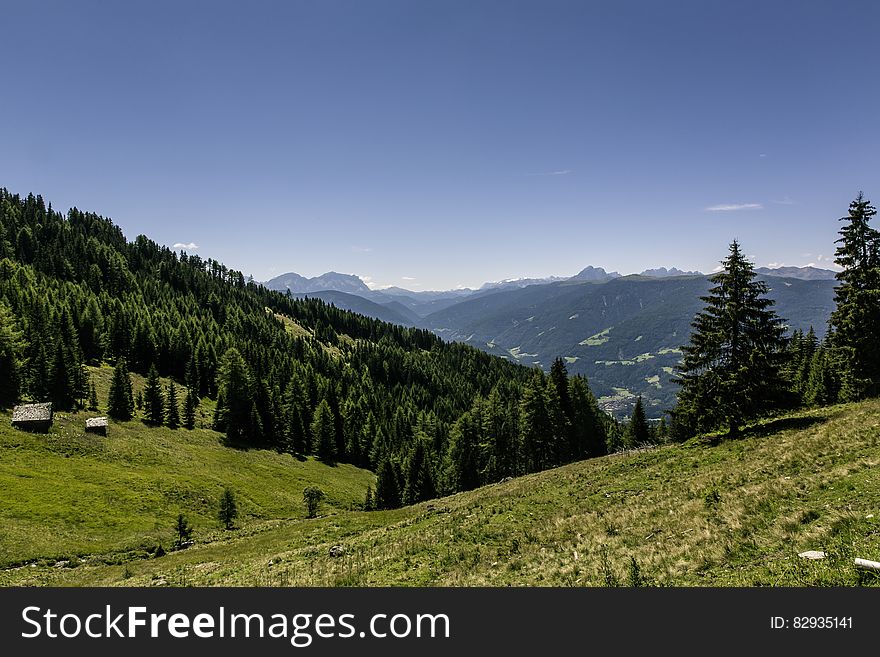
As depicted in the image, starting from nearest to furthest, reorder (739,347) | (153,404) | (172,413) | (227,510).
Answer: (739,347)
(227,510)
(153,404)
(172,413)

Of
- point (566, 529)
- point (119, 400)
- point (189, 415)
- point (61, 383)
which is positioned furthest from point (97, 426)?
point (566, 529)

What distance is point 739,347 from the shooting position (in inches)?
1214

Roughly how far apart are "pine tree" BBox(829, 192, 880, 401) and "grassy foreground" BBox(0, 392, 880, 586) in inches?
344

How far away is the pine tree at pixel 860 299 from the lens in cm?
3281

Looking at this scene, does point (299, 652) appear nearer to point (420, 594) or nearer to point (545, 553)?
point (420, 594)

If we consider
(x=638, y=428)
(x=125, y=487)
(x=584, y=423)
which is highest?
(x=584, y=423)

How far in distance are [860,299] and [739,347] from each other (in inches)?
495

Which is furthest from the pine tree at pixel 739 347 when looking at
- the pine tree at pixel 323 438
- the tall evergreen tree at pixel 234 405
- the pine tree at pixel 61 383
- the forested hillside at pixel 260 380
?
→ the pine tree at pixel 61 383

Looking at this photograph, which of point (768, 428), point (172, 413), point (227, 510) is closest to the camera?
point (768, 428)

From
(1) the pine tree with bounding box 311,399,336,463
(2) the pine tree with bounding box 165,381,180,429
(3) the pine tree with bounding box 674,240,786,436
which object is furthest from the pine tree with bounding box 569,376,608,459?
(2) the pine tree with bounding box 165,381,180,429

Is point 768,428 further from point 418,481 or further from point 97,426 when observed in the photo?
point 97,426

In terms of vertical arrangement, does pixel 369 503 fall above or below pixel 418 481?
below

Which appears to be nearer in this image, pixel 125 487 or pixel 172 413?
pixel 125 487

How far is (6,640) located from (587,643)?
1157 centimetres
